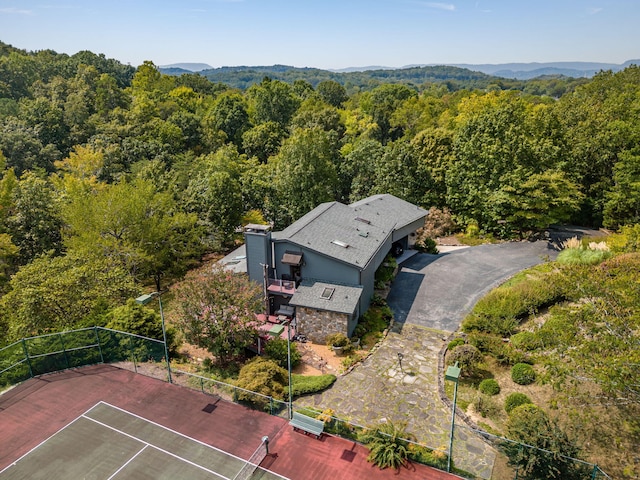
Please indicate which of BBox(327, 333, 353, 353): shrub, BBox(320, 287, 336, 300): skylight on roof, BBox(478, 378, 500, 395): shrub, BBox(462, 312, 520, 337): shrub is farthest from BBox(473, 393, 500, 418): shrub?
BBox(320, 287, 336, 300): skylight on roof

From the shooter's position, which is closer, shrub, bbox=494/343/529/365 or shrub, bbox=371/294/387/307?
shrub, bbox=494/343/529/365

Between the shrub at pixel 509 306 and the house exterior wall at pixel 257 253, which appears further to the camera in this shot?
the house exterior wall at pixel 257 253

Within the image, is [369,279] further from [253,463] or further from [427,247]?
[253,463]

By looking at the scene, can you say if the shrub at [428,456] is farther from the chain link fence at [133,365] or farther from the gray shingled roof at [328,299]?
the gray shingled roof at [328,299]

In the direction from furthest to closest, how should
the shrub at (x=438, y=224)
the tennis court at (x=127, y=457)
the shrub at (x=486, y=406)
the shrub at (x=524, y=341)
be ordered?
the shrub at (x=438, y=224), the shrub at (x=524, y=341), the shrub at (x=486, y=406), the tennis court at (x=127, y=457)

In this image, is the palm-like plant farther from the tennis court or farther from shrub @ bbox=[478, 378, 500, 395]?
shrub @ bbox=[478, 378, 500, 395]

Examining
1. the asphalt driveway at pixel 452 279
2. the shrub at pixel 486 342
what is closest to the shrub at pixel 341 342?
the asphalt driveway at pixel 452 279
